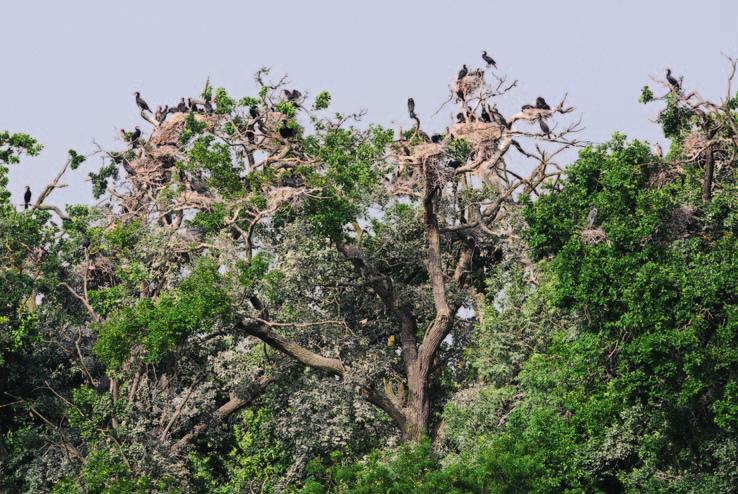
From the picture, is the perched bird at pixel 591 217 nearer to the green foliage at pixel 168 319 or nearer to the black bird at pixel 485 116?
the black bird at pixel 485 116

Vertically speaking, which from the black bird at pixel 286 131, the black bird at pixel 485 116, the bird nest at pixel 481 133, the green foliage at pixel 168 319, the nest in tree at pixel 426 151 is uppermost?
the black bird at pixel 485 116

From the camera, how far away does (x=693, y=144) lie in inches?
1101

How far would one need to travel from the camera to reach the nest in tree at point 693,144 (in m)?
27.7

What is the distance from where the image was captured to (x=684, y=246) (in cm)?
2542

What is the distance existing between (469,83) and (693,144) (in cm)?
522

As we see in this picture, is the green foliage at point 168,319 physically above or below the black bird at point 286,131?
below

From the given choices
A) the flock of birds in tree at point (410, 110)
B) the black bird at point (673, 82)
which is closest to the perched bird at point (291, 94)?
the flock of birds in tree at point (410, 110)

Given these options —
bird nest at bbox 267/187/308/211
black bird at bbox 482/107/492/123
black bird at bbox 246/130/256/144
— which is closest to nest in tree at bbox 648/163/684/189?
black bird at bbox 482/107/492/123

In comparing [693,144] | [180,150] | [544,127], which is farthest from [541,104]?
[180,150]

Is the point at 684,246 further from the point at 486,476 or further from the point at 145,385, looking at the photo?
the point at 145,385

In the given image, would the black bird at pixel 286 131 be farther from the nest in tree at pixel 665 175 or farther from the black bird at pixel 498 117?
the nest in tree at pixel 665 175

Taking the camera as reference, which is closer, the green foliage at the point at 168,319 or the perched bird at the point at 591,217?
the perched bird at the point at 591,217

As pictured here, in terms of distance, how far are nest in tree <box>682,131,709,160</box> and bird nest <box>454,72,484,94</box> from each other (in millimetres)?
4825

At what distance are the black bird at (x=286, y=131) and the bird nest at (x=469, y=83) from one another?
3552 millimetres
